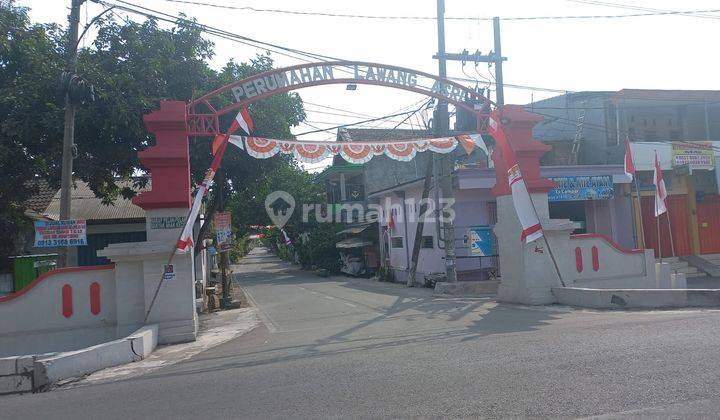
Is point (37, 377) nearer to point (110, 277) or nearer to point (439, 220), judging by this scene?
point (110, 277)

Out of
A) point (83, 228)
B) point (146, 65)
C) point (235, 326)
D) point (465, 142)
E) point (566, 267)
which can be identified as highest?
point (146, 65)

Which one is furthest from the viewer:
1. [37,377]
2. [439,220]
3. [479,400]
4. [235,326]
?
[439,220]

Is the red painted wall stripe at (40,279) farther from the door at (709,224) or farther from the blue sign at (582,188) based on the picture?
the door at (709,224)

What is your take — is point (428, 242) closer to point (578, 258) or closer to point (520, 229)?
point (578, 258)

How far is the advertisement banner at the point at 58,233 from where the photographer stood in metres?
11.0

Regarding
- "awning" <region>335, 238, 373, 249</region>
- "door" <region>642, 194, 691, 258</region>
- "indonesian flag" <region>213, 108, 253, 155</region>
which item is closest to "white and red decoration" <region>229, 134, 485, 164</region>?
"indonesian flag" <region>213, 108, 253, 155</region>

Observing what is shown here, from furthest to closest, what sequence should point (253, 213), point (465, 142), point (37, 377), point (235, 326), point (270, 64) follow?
point (253, 213), point (270, 64), point (465, 142), point (235, 326), point (37, 377)

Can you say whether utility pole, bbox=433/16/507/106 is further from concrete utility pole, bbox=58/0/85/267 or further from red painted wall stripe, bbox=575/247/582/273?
concrete utility pole, bbox=58/0/85/267

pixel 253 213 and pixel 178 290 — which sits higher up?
pixel 253 213

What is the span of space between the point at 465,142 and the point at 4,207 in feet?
39.0

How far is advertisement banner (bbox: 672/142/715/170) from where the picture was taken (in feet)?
74.2

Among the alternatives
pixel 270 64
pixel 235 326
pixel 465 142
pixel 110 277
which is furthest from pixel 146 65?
pixel 465 142

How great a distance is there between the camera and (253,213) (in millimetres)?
50500

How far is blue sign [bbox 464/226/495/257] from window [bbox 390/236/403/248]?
685 cm
